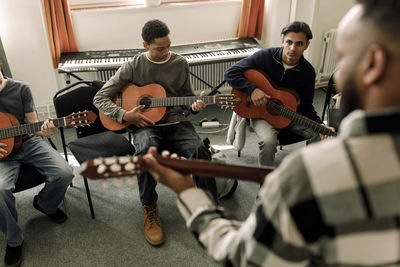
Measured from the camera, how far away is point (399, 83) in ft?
2.11

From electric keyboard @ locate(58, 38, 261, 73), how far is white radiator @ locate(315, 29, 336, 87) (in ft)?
3.22

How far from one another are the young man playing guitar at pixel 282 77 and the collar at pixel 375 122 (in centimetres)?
181

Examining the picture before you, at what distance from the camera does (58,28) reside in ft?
11.2

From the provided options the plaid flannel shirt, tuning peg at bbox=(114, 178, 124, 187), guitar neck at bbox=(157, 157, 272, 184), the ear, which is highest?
the ear

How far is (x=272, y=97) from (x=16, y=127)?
178 centimetres

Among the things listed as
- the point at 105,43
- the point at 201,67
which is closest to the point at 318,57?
the point at 201,67

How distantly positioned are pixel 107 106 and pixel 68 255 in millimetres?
1015

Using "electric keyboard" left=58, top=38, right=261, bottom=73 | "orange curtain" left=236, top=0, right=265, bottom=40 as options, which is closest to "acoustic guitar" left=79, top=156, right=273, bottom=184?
"electric keyboard" left=58, top=38, right=261, bottom=73

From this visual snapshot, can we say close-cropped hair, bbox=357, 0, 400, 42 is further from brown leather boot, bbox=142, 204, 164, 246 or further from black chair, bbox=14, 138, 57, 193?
black chair, bbox=14, 138, 57, 193

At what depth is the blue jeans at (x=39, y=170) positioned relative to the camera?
81.4 inches

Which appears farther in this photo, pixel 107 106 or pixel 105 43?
pixel 105 43

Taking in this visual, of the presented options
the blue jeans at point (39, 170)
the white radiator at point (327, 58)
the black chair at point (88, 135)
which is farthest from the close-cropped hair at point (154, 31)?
the white radiator at point (327, 58)

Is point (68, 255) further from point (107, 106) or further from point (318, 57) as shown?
point (318, 57)

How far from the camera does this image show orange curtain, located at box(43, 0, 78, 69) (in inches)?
129
